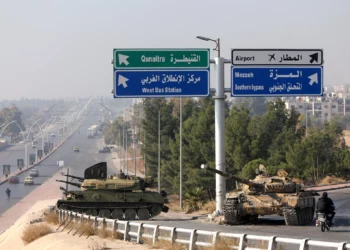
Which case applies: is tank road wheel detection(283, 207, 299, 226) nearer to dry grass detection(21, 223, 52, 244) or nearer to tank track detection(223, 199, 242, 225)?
tank track detection(223, 199, 242, 225)

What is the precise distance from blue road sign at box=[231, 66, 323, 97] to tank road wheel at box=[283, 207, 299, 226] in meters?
4.35

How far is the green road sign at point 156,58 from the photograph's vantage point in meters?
30.2

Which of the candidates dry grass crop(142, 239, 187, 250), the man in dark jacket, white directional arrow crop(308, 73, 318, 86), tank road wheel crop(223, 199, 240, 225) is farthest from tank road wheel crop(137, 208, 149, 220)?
dry grass crop(142, 239, 187, 250)

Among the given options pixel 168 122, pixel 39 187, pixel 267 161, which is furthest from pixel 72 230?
pixel 39 187

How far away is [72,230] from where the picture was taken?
2809cm

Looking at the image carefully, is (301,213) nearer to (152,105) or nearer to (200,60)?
(200,60)

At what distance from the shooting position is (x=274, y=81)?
30281 millimetres

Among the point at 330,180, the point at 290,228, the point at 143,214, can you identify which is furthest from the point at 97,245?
the point at 330,180

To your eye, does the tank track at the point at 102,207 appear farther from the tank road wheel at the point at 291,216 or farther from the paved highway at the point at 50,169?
the paved highway at the point at 50,169

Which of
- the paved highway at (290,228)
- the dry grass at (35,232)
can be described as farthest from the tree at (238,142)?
the dry grass at (35,232)

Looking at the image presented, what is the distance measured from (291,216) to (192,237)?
30.8 ft

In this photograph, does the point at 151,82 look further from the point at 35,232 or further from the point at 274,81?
the point at 35,232

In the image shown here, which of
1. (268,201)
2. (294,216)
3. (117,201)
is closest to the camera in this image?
A: (294,216)

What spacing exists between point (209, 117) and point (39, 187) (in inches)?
2064
